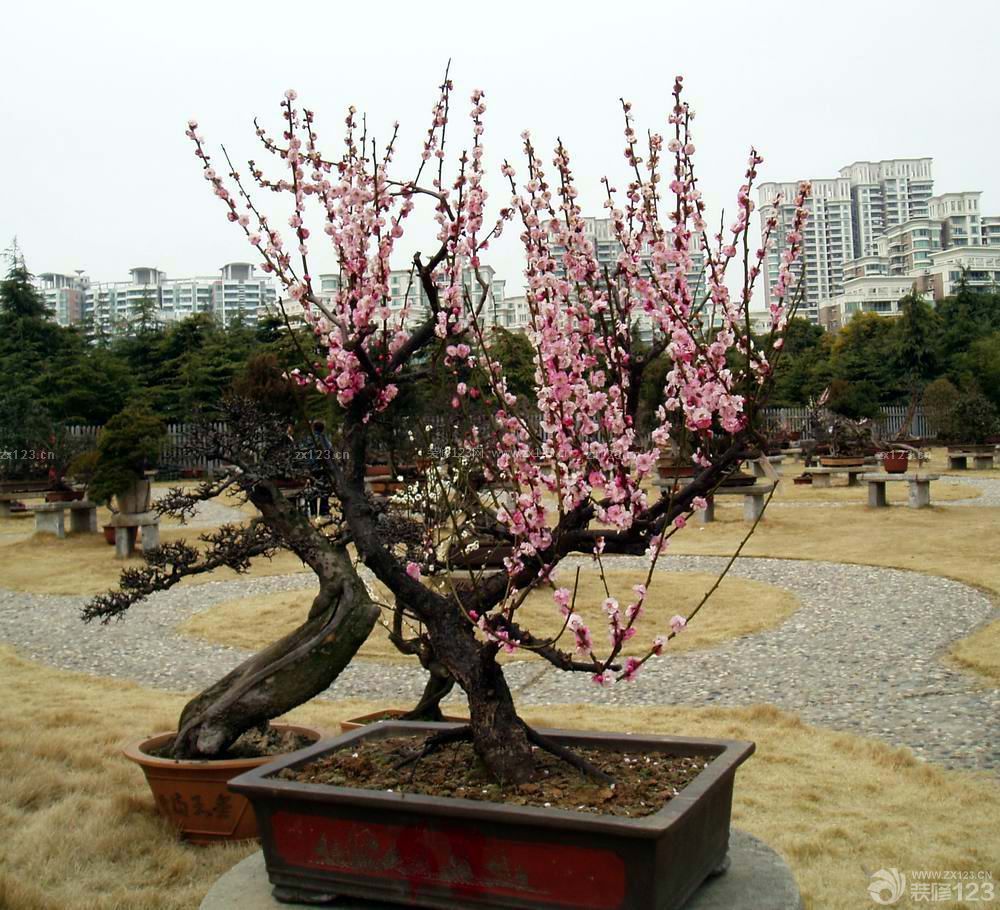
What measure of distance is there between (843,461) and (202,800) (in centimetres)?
2202

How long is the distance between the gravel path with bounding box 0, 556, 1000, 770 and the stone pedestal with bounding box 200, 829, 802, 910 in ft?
9.04

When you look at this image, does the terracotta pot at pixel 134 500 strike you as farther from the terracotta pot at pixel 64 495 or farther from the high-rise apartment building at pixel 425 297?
the high-rise apartment building at pixel 425 297

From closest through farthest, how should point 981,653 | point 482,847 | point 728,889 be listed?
point 482,847 → point 728,889 → point 981,653

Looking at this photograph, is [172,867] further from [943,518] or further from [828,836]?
[943,518]

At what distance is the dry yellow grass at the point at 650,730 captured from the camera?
346 cm

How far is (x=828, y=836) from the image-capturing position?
12.9 feet

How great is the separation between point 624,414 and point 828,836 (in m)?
1.89

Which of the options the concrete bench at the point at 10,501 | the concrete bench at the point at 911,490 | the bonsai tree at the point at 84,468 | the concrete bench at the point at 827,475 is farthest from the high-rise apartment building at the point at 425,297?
the concrete bench at the point at 827,475

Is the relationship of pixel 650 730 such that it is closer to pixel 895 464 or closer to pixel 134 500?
pixel 134 500

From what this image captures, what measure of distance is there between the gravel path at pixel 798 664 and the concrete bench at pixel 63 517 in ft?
15.0

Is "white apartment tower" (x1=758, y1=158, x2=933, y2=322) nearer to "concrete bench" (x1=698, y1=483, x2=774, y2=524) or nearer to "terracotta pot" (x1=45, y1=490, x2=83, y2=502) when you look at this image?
"concrete bench" (x1=698, y1=483, x2=774, y2=524)

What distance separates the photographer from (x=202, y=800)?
3.84 meters

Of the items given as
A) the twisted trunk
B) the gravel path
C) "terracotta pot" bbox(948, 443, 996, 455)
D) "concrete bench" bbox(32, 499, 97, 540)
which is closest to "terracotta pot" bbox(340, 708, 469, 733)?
the twisted trunk

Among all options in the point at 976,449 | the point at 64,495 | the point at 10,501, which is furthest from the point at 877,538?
the point at 10,501
